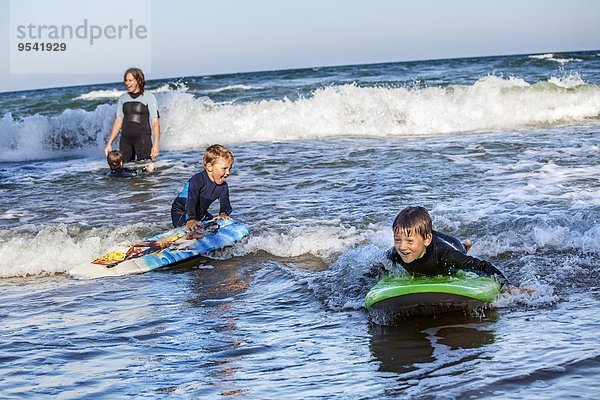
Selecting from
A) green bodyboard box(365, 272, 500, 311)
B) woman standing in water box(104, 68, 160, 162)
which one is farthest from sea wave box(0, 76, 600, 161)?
green bodyboard box(365, 272, 500, 311)

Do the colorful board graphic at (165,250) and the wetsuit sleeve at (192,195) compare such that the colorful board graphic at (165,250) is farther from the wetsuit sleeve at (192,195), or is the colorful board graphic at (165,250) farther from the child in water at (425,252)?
the child in water at (425,252)

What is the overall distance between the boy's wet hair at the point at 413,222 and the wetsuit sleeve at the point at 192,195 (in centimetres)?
315

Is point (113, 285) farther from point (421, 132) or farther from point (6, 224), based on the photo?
point (421, 132)

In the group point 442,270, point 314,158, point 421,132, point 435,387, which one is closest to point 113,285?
point 442,270

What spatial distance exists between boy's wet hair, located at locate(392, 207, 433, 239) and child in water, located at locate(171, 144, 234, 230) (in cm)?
286

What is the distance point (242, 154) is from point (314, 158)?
201cm

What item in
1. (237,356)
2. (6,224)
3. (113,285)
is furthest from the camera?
(6,224)

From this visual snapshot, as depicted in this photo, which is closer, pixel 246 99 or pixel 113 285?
pixel 113 285

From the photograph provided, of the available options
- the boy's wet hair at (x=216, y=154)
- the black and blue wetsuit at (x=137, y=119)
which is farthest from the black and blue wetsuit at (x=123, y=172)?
the boy's wet hair at (x=216, y=154)

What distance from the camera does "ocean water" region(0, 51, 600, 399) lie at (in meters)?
4.39

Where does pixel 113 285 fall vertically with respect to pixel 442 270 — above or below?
below

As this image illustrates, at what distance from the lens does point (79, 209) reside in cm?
1073

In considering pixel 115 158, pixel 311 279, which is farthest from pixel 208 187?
pixel 115 158

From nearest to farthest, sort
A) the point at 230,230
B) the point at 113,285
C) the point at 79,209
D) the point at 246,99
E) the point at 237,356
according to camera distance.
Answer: the point at 237,356, the point at 113,285, the point at 230,230, the point at 79,209, the point at 246,99
